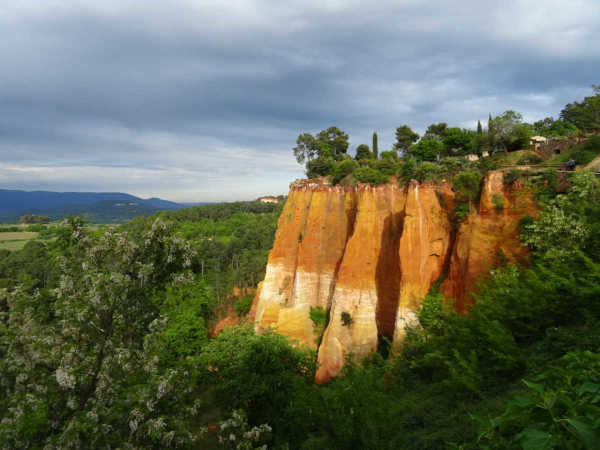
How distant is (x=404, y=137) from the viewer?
3944cm

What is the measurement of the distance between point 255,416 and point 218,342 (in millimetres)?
4204

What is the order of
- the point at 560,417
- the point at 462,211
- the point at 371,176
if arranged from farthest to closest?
the point at 371,176 < the point at 462,211 < the point at 560,417

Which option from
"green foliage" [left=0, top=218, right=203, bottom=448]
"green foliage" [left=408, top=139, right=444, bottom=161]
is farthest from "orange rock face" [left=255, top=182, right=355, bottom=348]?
"green foliage" [left=0, top=218, right=203, bottom=448]

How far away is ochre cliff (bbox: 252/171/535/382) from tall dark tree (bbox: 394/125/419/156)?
21030 mm

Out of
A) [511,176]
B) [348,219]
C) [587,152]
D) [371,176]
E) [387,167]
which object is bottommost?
[348,219]

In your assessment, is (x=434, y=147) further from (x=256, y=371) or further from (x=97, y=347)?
(x=97, y=347)

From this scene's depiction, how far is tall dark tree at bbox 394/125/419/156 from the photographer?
129ft

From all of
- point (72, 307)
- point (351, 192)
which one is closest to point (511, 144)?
point (351, 192)

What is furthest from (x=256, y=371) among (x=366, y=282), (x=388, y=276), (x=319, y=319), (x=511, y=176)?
(x=511, y=176)

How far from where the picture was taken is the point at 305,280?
21781 mm

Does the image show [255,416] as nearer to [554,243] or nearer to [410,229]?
[410,229]

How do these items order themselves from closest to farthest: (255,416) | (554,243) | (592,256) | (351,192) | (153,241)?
1. (153,241)
2. (592,256)
3. (554,243)
4. (255,416)
5. (351,192)

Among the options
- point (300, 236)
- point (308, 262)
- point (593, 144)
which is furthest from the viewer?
point (300, 236)

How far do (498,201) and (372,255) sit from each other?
738cm
